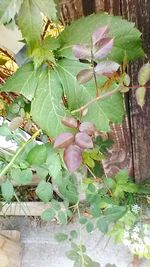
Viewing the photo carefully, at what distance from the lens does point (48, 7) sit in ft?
2.53

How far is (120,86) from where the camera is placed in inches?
34.9

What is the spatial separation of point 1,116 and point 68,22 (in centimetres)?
49

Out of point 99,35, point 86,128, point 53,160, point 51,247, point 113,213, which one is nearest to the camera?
point 99,35

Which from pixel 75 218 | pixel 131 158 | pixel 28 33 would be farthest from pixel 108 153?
pixel 28 33

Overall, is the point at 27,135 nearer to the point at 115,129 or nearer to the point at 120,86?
the point at 115,129

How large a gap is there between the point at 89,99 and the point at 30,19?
9.0 inches

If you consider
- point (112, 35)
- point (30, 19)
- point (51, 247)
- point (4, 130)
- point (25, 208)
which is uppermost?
point (30, 19)

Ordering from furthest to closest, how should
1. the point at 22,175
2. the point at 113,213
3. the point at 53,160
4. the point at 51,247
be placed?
the point at 51,247 → the point at 113,213 → the point at 22,175 → the point at 53,160

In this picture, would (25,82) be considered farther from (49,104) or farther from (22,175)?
(22,175)

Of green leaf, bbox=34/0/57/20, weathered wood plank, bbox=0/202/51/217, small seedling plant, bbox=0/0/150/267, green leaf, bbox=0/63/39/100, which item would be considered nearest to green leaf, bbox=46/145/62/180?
small seedling plant, bbox=0/0/150/267

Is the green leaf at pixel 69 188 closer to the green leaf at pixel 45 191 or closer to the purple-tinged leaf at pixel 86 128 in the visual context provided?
the green leaf at pixel 45 191

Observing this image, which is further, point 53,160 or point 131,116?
point 131,116

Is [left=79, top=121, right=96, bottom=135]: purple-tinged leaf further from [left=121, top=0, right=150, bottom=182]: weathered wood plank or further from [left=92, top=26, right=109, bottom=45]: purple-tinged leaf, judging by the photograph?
[left=121, top=0, right=150, bottom=182]: weathered wood plank

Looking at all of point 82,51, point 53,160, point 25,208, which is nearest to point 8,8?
point 82,51
